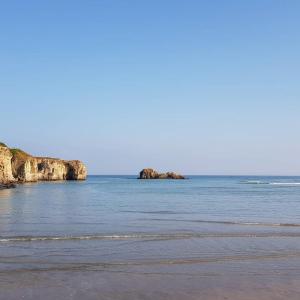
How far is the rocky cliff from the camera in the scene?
101750mm

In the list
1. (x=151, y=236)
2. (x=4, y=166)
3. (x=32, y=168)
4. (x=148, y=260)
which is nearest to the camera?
(x=148, y=260)

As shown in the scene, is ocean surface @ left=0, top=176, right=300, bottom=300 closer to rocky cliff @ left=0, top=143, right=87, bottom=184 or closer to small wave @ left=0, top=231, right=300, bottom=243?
small wave @ left=0, top=231, right=300, bottom=243

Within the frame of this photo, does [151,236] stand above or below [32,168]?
below

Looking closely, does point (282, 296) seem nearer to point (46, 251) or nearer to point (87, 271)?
point (87, 271)

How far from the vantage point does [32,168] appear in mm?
144125

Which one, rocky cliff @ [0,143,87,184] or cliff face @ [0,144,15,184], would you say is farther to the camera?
rocky cliff @ [0,143,87,184]

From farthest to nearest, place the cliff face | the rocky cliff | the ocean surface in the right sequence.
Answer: the rocky cliff, the cliff face, the ocean surface

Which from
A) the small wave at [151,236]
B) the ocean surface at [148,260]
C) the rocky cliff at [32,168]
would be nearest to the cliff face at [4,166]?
the rocky cliff at [32,168]

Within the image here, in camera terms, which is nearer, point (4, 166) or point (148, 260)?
point (148, 260)

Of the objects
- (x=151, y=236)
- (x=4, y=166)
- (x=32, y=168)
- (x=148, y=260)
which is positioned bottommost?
(x=148, y=260)

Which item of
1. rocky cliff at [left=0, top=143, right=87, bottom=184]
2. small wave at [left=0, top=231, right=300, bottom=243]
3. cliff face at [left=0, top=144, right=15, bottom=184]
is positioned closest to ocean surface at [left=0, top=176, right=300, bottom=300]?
small wave at [left=0, top=231, right=300, bottom=243]

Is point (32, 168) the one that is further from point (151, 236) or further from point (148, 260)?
point (148, 260)

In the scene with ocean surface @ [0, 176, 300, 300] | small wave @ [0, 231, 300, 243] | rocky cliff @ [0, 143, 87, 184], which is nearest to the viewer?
ocean surface @ [0, 176, 300, 300]

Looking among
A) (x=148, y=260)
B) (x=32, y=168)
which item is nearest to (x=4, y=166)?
(x=32, y=168)
